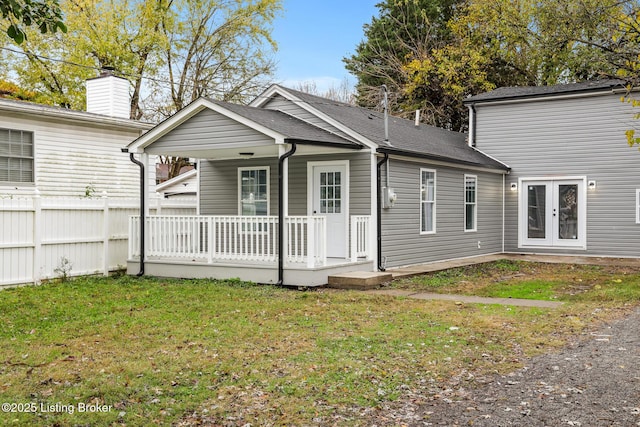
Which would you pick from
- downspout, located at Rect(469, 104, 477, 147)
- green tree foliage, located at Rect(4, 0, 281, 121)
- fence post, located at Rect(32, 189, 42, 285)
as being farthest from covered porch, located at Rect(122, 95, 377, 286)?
green tree foliage, located at Rect(4, 0, 281, 121)

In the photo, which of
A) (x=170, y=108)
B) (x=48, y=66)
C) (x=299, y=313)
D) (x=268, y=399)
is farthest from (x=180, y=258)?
(x=48, y=66)

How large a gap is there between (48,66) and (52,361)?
25.3m

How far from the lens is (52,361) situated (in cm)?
614

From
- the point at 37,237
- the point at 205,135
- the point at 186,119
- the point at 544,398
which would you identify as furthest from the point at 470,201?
the point at 544,398

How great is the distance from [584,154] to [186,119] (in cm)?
1115

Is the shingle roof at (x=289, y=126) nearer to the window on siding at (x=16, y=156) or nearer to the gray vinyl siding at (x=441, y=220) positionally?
the gray vinyl siding at (x=441, y=220)

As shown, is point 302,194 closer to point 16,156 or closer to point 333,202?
point 333,202

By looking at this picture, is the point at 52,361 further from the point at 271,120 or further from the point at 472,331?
the point at 271,120

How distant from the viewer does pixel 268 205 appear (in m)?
14.8

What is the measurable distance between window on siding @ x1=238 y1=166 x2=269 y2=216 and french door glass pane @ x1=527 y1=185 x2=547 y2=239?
826 centimetres

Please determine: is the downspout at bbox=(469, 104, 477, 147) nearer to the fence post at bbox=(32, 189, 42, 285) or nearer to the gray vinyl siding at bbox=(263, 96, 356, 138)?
the gray vinyl siding at bbox=(263, 96, 356, 138)

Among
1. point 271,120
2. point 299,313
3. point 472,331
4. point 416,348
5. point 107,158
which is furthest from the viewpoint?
point 107,158

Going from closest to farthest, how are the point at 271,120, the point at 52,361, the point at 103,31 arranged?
1. the point at 52,361
2. the point at 271,120
3. the point at 103,31

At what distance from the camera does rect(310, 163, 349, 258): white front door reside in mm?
13562
